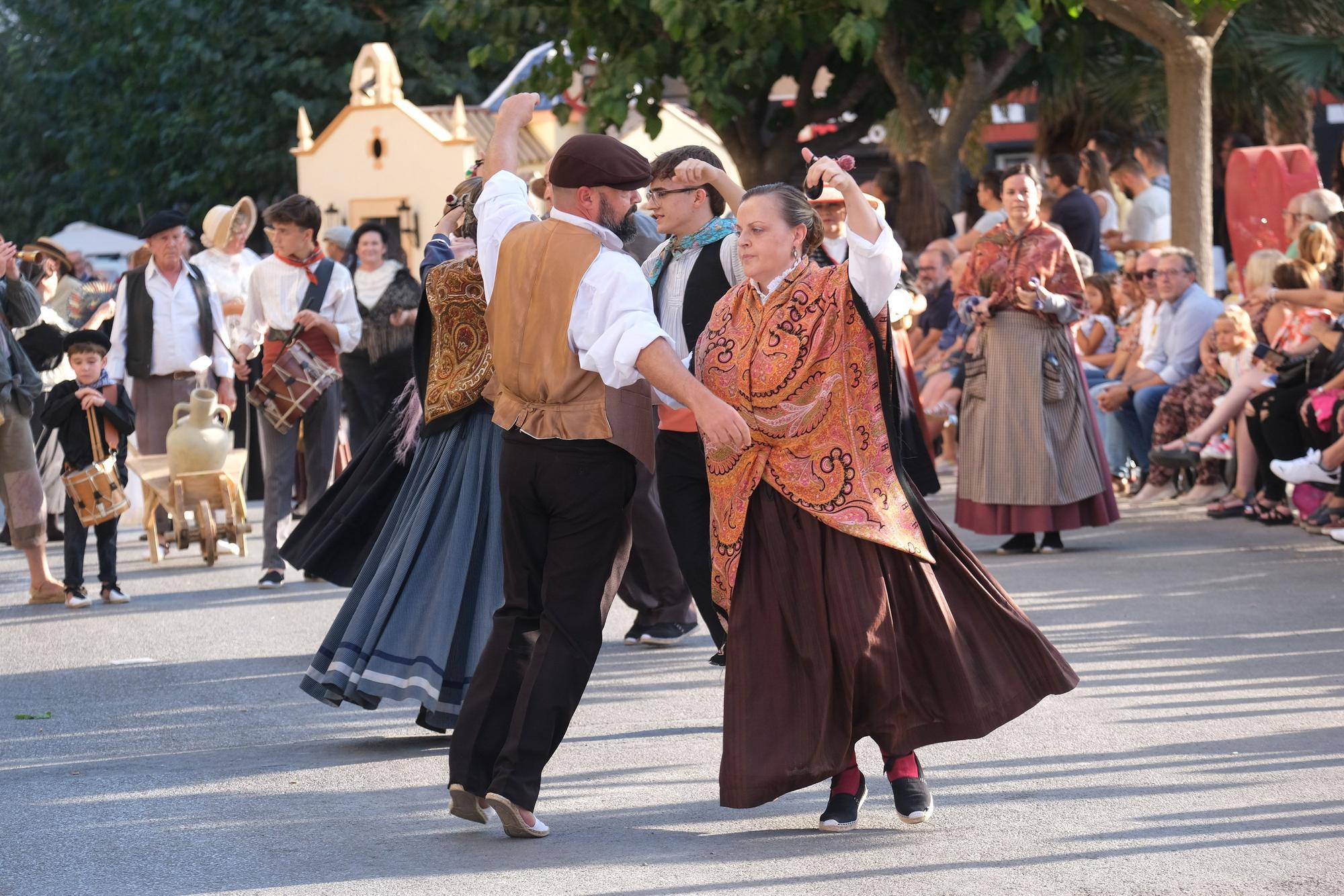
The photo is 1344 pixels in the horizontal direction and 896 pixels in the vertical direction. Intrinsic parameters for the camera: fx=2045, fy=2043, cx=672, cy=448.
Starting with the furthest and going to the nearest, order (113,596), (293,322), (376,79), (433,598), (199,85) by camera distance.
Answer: (199,85), (376,79), (293,322), (113,596), (433,598)

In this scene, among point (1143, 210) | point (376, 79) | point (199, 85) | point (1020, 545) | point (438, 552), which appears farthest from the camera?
point (199, 85)

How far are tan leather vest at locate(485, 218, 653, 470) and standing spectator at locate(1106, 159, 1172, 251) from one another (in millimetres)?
11232

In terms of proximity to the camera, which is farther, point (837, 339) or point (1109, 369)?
point (1109, 369)

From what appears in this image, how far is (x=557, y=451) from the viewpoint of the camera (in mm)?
5594

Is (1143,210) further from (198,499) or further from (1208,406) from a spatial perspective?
(198,499)

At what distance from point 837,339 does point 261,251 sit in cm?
3457

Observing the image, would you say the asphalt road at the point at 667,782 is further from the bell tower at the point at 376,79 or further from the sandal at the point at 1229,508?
the bell tower at the point at 376,79

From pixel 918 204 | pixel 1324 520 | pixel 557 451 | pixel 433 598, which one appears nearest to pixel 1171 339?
pixel 1324 520

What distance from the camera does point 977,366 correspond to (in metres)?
11.5

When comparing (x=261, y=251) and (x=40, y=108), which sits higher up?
(x=40, y=108)

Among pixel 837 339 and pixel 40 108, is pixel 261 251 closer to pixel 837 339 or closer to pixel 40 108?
pixel 40 108

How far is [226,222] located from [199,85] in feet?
72.1

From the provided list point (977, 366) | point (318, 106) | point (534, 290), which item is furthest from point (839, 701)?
point (318, 106)

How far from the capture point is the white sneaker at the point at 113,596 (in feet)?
35.8
